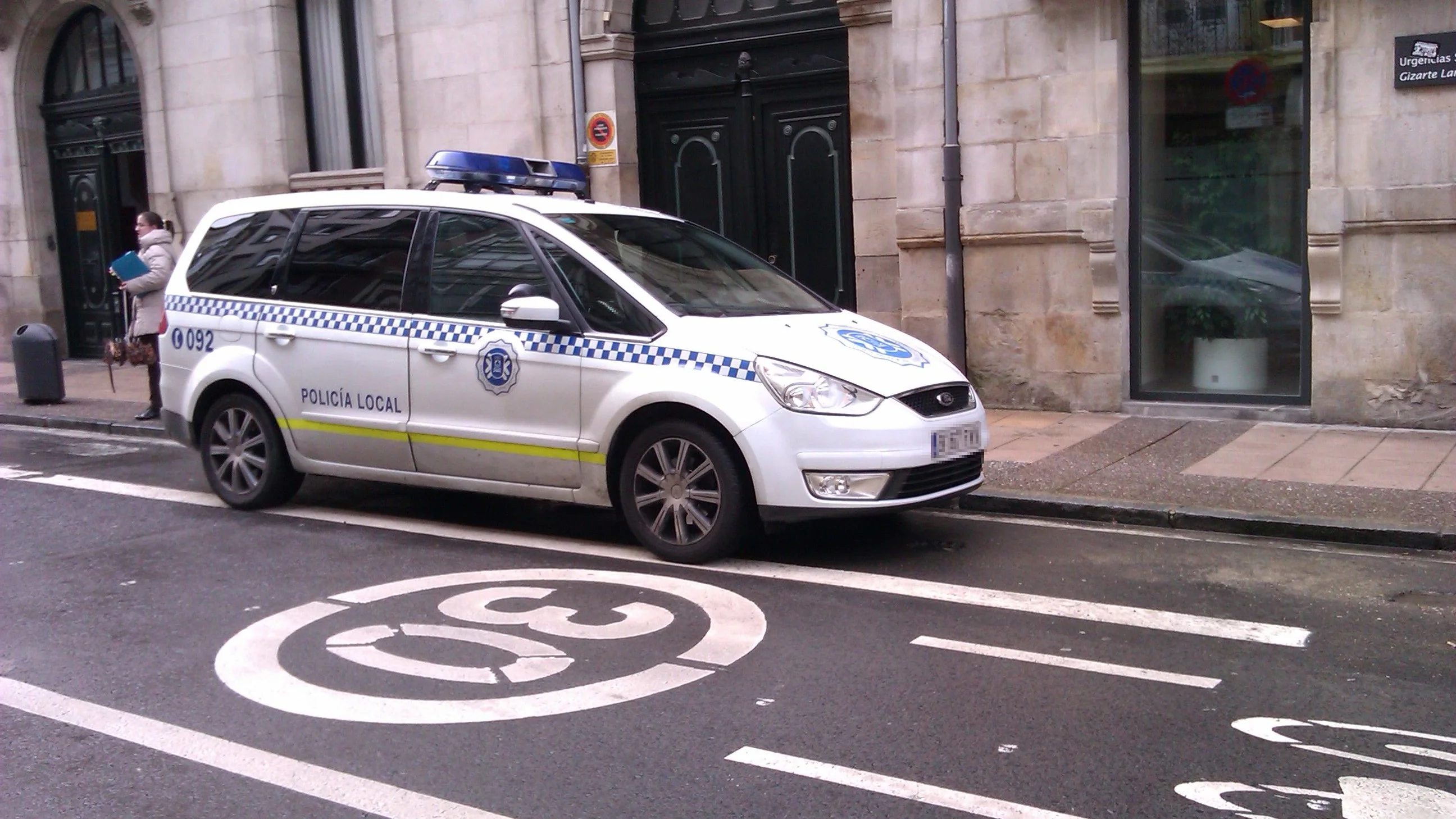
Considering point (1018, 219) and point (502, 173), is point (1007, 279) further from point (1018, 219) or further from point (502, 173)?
point (502, 173)

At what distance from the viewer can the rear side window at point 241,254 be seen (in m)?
8.49

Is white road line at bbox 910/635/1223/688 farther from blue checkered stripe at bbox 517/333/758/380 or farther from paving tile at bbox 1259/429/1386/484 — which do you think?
paving tile at bbox 1259/429/1386/484

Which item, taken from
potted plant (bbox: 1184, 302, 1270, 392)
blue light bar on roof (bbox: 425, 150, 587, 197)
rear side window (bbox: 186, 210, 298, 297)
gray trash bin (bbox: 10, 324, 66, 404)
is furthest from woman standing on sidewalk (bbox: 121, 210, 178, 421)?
potted plant (bbox: 1184, 302, 1270, 392)

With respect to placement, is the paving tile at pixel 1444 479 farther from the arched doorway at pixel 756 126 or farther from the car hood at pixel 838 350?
the arched doorway at pixel 756 126

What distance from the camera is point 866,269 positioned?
41.1 ft

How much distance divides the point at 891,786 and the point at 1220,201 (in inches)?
318

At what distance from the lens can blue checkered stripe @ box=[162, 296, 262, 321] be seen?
8.44 meters

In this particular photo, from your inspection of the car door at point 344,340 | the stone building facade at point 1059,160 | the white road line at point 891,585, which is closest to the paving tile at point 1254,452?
the stone building facade at point 1059,160

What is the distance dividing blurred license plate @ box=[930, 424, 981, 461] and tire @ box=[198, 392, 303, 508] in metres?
4.04

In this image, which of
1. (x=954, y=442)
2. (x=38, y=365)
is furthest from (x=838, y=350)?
(x=38, y=365)

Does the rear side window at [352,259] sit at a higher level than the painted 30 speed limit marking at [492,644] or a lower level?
higher

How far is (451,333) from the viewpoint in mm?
7594

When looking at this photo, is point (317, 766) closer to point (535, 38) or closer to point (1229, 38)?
point (1229, 38)

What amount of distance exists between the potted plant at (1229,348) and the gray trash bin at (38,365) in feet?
36.1
